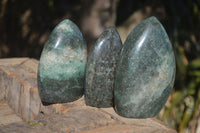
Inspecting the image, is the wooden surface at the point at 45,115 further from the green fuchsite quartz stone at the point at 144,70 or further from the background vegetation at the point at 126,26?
the background vegetation at the point at 126,26

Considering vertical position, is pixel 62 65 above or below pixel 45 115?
above

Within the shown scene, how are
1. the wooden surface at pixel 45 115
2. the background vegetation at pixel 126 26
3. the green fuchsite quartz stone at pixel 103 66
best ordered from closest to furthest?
1. the wooden surface at pixel 45 115
2. the green fuchsite quartz stone at pixel 103 66
3. the background vegetation at pixel 126 26

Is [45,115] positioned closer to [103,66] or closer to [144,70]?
[103,66]

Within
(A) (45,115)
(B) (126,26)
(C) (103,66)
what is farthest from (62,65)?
(B) (126,26)

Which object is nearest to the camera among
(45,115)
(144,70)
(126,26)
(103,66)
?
(144,70)

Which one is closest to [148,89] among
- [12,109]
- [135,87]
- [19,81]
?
[135,87]

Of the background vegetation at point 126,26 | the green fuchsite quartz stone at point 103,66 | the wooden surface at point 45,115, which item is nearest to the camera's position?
the wooden surface at point 45,115

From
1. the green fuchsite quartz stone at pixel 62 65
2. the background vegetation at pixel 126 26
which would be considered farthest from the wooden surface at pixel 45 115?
the background vegetation at pixel 126 26
